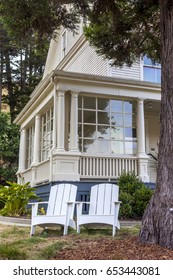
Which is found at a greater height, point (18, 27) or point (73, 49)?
point (73, 49)

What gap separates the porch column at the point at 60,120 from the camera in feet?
28.1

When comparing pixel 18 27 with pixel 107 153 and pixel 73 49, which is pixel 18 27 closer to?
pixel 107 153

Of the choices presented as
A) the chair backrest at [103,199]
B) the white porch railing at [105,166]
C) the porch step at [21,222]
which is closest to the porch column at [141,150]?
the white porch railing at [105,166]

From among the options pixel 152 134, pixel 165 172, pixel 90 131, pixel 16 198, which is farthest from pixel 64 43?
pixel 165 172

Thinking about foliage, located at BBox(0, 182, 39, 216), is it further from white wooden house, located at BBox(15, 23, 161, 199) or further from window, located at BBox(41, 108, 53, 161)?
window, located at BBox(41, 108, 53, 161)

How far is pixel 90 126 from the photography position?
961 cm

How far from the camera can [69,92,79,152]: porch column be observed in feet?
28.5

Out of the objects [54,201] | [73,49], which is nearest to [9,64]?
[73,49]

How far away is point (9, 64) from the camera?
958 inches

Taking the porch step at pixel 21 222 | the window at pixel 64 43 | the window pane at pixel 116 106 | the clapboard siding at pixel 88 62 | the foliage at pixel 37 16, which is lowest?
the porch step at pixel 21 222

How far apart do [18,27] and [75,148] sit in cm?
341

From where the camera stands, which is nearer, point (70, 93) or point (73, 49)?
point (70, 93)

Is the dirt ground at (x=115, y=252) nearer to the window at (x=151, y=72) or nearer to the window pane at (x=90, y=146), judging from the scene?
the window pane at (x=90, y=146)

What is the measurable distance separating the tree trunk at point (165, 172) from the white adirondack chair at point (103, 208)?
4.05ft
